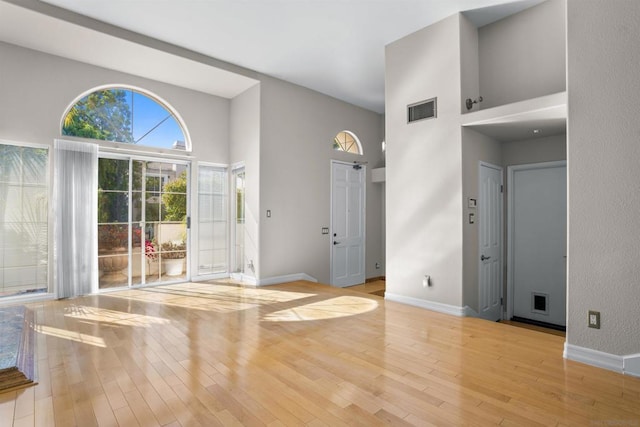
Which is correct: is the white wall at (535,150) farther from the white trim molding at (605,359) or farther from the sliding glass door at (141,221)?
the sliding glass door at (141,221)

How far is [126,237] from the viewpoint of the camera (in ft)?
18.7

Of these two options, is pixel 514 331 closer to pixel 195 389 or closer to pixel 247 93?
pixel 195 389

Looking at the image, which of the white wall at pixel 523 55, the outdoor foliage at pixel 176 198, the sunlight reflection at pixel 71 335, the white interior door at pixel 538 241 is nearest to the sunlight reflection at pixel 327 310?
the sunlight reflection at pixel 71 335

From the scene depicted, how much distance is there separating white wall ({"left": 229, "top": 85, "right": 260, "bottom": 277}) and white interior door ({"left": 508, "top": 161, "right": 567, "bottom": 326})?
4.07 metres

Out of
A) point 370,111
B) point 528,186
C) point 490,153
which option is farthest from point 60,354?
point 370,111

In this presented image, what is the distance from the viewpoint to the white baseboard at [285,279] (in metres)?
6.04

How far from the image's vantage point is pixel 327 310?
452 centimetres

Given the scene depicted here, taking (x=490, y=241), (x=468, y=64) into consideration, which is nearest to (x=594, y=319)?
(x=490, y=241)

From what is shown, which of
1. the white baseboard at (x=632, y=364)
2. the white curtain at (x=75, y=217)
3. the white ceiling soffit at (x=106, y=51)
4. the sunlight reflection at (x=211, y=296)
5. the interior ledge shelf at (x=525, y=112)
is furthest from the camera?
the white curtain at (x=75, y=217)

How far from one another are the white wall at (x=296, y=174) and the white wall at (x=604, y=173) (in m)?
4.39

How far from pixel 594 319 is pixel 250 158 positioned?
5277 millimetres

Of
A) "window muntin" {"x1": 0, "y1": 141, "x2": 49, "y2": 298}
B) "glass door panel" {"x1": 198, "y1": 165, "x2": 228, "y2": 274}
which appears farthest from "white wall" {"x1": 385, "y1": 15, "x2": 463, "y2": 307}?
"window muntin" {"x1": 0, "y1": 141, "x2": 49, "y2": 298}

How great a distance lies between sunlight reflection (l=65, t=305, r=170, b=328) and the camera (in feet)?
13.1

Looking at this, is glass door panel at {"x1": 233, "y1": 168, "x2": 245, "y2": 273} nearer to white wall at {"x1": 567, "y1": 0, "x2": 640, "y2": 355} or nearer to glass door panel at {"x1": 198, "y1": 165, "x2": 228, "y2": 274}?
glass door panel at {"x1": 198, "y1": 165, "x2": 228, "y2": 274}
